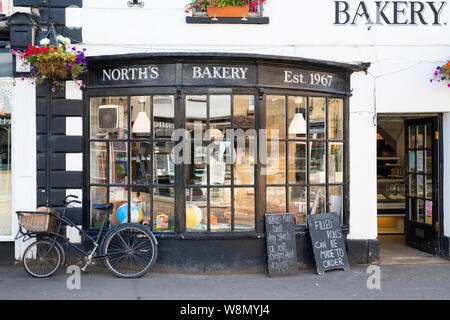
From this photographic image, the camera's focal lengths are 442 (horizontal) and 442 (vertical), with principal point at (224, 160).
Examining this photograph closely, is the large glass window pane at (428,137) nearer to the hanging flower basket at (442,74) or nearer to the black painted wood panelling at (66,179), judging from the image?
the hanging flower basket at (442,74)

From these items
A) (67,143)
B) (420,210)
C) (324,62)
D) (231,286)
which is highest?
(324,62)

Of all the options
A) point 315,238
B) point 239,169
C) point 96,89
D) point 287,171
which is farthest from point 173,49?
point 315,238

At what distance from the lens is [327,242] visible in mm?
7305

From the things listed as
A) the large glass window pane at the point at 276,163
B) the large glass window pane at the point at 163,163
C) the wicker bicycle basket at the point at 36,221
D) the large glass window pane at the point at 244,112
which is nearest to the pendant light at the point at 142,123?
the large glass window pane at the point at 163,163

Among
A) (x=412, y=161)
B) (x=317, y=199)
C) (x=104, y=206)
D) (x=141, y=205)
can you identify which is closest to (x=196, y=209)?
(x=141, y=205)

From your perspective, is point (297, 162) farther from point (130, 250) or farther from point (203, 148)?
point (130, 250)

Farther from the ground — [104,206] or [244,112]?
[244,112]

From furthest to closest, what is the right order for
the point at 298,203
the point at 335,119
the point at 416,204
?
the point at 416,204
the point at 335,119
the point at 298,203

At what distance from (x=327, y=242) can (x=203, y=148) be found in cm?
257

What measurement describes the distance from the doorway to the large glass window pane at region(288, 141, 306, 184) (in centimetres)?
222

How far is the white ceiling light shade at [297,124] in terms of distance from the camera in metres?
7.45

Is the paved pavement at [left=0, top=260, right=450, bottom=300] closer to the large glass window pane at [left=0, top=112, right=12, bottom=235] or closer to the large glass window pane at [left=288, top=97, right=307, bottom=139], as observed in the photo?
the large glass window pane at [left=0, top=112, right=12, bottom=235]

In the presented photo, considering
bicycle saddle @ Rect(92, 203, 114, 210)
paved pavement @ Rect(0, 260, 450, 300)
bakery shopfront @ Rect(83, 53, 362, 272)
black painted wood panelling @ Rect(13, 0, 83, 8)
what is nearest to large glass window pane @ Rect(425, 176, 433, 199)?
paved pavement @ Rect(0, 260, 450, 300)

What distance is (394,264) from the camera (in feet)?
25.7
